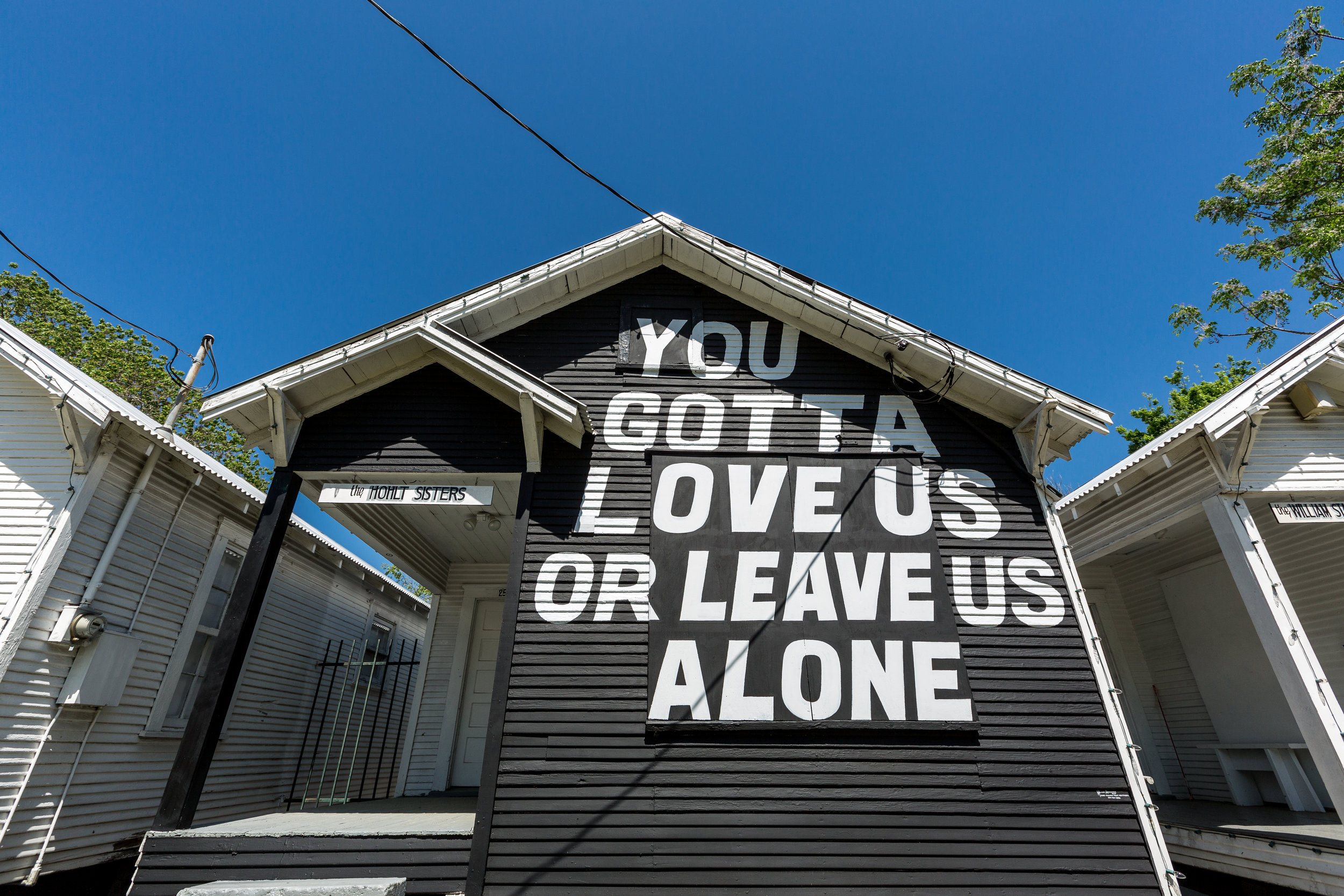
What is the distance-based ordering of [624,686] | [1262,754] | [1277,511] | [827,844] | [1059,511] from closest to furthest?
[827,844]
[624,686]
[1277,511]
[1262,754]
[1059,511]

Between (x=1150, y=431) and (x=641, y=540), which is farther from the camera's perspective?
(x=1150, y=431)

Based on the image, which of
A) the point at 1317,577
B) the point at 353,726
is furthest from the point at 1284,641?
the point at 353,726

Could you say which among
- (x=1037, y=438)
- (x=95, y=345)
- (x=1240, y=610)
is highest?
(x=95, y=345)

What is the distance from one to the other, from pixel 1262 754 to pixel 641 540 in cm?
964

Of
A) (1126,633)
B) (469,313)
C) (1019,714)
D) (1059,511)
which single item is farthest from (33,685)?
(1126,633)

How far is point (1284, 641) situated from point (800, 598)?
193 inches

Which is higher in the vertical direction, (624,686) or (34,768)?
(624,686)

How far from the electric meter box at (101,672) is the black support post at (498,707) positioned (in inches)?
188

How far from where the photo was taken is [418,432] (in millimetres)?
6992

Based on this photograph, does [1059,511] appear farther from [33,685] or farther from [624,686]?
[33,685]

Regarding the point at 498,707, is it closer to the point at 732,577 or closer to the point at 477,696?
the point at 732,577

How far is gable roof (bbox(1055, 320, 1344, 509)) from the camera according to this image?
693 cm

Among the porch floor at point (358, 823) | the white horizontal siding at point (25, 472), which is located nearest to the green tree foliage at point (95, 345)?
the white horizontal siding at point (25, 472)

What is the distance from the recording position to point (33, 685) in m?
6.58
